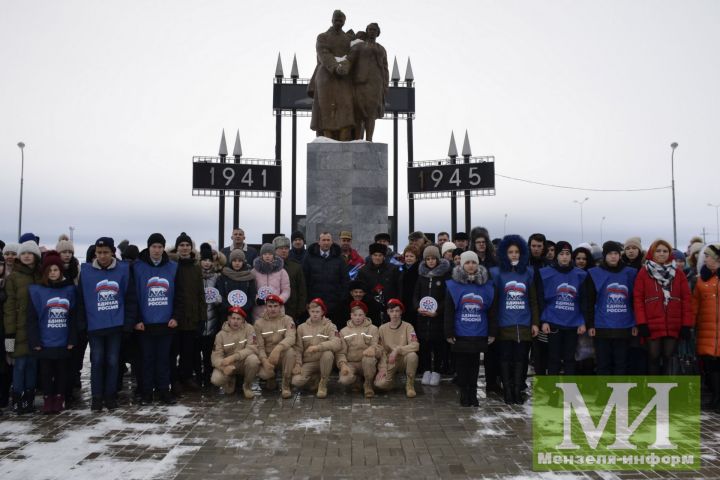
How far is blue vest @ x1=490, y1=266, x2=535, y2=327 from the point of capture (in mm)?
5863

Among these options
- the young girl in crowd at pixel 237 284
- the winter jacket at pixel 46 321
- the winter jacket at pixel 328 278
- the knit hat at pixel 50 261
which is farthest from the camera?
the winter jacket at pixel 328 278

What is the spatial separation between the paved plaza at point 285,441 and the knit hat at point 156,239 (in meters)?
1.68

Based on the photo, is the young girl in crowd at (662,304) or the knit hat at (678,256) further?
the knit hat at (678,256)

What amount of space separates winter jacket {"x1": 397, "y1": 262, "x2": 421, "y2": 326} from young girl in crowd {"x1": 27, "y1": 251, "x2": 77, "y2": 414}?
144 inches

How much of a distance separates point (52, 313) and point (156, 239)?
47.3 inches

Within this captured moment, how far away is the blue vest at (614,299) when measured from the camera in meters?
5.82

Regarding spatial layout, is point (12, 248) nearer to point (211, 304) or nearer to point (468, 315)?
point (211, 304)

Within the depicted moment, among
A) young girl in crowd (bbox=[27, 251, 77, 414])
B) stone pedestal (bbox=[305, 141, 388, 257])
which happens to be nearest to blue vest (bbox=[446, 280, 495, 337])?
stone pedestal (bbox=[305, 141, 388, 257])

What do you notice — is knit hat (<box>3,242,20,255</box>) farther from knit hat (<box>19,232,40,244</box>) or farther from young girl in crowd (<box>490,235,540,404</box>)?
young girl in crowd (<box>490,235,540,404</box>)

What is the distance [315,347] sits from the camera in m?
6.13

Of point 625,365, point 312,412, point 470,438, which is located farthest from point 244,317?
point 625,365

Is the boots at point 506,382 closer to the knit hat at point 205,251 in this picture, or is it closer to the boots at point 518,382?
the boots at point 518,382

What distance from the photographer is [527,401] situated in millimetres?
5855

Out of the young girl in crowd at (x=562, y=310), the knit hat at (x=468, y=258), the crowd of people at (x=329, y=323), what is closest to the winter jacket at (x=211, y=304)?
the crowd of people at (x=329, y=323)
